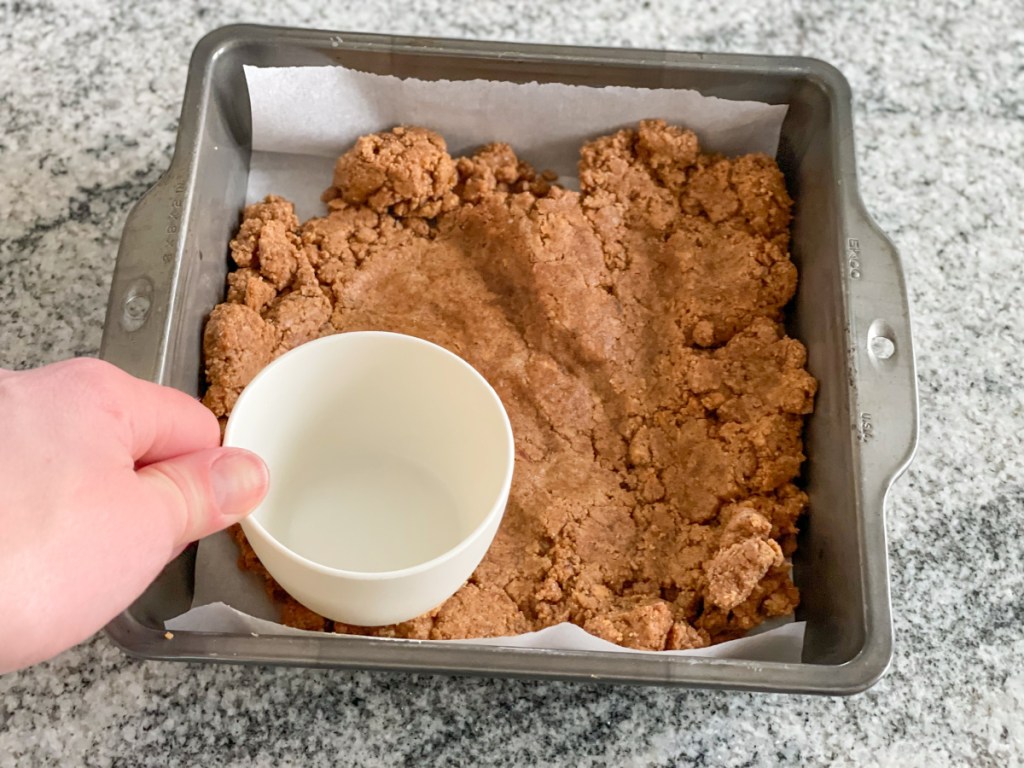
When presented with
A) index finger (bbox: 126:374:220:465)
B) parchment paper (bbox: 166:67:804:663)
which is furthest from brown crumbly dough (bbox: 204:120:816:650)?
index finger (bbox: 126:374:220:465)

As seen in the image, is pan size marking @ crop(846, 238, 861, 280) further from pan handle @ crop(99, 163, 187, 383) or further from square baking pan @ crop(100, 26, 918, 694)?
pan handle @ crop(99, 163, 187, 383)

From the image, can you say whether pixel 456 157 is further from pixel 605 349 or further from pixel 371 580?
pixel 371 580

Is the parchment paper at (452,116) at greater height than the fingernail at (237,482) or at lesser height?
greater

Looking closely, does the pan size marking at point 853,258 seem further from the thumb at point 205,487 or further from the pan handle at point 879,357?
the thumb at point 205,487

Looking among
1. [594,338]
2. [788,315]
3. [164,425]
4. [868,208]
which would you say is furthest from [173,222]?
[868,208]

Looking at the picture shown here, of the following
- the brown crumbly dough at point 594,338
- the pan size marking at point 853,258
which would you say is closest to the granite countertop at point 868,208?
the brown crumbly dough at point 594,338

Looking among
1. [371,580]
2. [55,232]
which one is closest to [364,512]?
[371,580]
